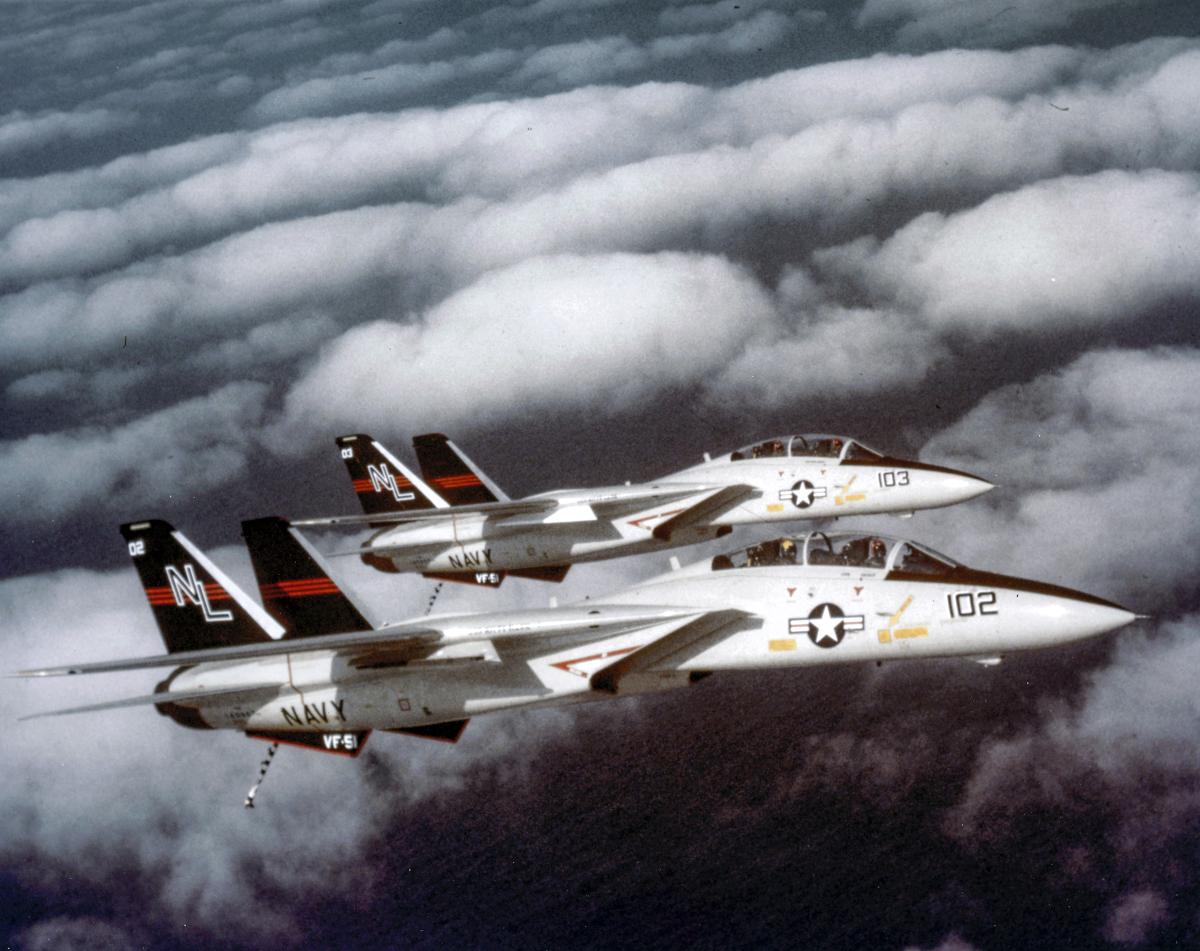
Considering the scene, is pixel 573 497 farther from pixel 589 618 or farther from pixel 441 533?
pixel 589 618

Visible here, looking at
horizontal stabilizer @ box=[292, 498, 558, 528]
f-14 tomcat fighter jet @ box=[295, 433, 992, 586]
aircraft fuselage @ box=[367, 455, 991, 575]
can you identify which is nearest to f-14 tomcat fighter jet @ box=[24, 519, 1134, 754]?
f-14 tomcat fighter jet @ box=[295, 433, 992, 586]

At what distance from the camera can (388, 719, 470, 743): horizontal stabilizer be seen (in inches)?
734

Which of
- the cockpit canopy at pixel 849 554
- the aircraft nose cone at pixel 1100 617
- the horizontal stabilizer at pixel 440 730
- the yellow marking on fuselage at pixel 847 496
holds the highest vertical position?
the yellow marking on fuselage at pixel 847 496

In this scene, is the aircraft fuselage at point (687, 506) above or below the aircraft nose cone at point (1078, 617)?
above

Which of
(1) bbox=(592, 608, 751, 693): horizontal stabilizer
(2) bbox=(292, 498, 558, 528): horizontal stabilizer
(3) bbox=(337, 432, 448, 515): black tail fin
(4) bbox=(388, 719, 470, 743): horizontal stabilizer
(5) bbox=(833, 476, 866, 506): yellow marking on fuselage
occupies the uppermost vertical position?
(3) bbox=(337, 432, 448, 515): black tail fin

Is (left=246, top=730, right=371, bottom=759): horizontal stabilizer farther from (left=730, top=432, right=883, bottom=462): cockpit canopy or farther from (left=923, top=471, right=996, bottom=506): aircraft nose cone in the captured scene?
(left=923, top=471, right=996, bottom=506): aircraft nose cone

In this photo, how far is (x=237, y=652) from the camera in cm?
1659

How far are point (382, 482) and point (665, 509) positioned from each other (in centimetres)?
788

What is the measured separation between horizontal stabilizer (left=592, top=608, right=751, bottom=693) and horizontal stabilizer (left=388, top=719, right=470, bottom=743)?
2745mm

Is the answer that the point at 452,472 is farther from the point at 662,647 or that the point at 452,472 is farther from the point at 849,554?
the point at 849,554

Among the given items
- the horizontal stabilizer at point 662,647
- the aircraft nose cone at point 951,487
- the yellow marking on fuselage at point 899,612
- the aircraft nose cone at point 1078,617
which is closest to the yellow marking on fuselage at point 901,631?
the yellow marking on fuselage at point 899,612

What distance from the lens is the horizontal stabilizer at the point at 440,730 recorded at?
1864cm

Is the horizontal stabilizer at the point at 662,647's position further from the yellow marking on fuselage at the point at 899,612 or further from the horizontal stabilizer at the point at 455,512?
the horizontal stabilizer at the point at 455,512

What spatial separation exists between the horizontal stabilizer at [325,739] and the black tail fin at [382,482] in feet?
36.9
